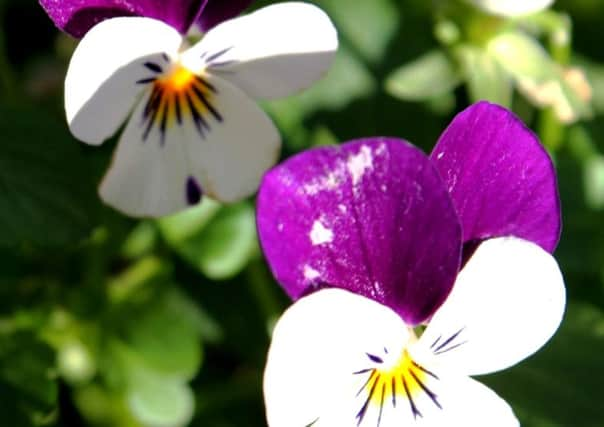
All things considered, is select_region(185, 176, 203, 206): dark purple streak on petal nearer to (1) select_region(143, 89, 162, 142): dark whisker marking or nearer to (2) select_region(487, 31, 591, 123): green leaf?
(1) select_region(143, 89, 162, 142): dark whisker marking

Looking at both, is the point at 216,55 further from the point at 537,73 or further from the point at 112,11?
the point at 537,73

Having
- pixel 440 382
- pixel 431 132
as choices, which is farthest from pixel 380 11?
pixel 440 382

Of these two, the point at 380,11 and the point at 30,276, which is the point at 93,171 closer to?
the point at 30,276

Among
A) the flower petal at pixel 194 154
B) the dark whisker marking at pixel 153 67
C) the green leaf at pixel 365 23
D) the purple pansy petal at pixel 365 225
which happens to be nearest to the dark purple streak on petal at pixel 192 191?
the flower petal at pixel 194 154

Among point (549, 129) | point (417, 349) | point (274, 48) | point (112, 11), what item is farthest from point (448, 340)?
point (549, 129)

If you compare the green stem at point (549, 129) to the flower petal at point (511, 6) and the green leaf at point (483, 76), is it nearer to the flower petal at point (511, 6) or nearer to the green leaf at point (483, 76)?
the green leaf at point (483, 76)

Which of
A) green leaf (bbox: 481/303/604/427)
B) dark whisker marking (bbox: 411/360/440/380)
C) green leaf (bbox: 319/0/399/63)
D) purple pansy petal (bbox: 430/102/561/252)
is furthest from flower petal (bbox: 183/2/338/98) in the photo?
green leaf (bbox: 319/0/399/63)
